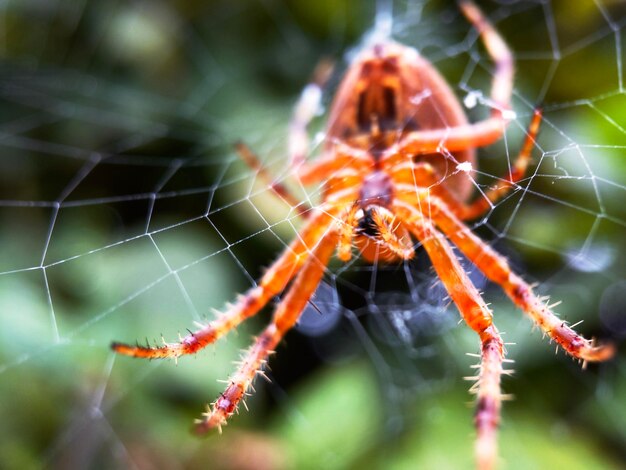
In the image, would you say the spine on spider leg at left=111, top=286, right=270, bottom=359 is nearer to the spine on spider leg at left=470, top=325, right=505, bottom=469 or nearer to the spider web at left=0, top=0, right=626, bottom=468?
the spider web at left=0, top=0, right=626, bottom=468

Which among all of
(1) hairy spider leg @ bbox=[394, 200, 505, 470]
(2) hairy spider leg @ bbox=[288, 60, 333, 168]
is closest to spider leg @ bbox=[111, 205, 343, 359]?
(1) hairy spider leg @ bbox=[394, 200, 505, 470]

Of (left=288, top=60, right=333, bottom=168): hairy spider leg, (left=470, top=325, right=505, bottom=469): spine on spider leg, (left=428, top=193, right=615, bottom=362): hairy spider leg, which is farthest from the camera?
(left=288, top=60, right=333, bottom=168): hairy spider leg

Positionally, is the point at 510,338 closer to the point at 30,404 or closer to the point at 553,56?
the point at 553,56

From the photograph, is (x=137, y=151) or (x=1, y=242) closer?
(x=1, y=242)

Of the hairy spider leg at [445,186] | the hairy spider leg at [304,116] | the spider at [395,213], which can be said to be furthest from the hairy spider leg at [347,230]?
the hairy spider leg at [304,116]

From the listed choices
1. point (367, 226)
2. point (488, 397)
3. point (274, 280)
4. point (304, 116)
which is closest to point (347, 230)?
point (367, 226)

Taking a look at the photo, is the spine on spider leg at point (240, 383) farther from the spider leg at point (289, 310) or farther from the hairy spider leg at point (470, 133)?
the hairy spider leg at point (470, 133)

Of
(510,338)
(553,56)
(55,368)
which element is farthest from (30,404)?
(553,56)
